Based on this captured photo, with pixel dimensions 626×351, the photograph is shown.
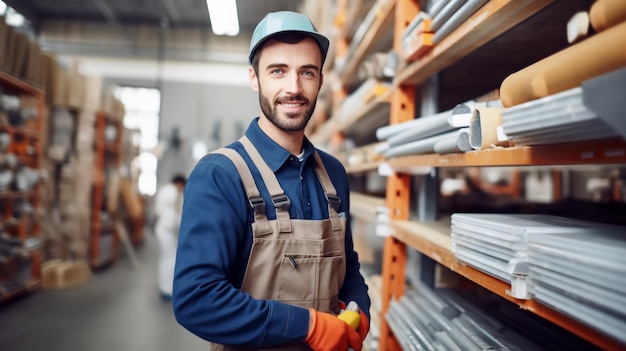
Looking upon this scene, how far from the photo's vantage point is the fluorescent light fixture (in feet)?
12.6

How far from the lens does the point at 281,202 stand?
133 cm

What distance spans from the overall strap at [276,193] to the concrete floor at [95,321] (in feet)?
9.72

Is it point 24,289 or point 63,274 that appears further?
point 63,274

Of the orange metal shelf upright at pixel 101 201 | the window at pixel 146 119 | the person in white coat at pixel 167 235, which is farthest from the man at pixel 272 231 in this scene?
the window at pixel 146 119

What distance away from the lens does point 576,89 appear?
0.72 metres

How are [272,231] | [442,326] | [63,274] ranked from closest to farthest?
[272,231], [442,326], [63,274]

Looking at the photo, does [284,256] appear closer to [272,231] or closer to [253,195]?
[272,231]

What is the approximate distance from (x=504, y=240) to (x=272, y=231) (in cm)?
66

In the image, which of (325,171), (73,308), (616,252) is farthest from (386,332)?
(73,308)

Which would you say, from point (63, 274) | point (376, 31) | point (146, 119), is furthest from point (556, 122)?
point (146, 119)

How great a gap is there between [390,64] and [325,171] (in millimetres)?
821

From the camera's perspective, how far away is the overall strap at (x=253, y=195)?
1.28 m

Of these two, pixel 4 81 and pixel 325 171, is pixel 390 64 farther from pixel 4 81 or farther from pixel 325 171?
pixel 4 81

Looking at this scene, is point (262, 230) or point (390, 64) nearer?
point (262, 230)
